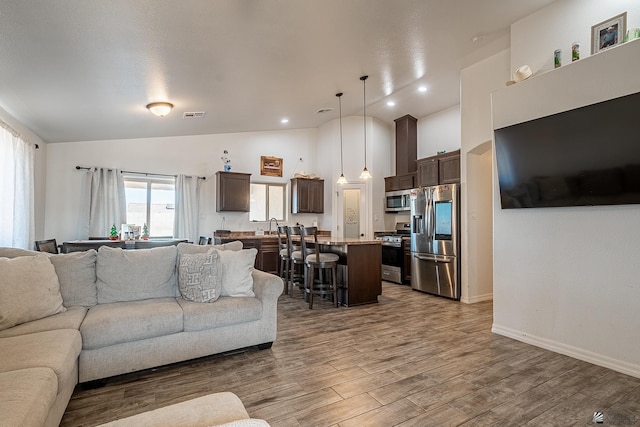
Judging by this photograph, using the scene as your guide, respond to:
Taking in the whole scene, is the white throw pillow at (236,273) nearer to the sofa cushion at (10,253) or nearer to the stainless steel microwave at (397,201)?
the sofa cushion at (10,253)

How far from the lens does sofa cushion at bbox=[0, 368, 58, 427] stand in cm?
114

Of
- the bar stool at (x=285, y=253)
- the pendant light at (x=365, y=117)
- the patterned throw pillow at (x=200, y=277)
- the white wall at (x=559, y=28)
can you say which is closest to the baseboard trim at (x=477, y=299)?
the pendant light at (x=365, y=117)

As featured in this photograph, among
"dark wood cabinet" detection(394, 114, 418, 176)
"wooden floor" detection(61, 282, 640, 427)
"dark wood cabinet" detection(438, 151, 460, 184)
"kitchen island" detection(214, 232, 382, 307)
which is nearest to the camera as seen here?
"wooden floor" detection(61, 282, 640, 427)

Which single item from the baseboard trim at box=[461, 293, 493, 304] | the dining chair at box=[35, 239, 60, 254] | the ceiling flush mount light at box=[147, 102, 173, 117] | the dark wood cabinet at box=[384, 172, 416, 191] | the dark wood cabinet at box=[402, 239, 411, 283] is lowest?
the baseboard trim at box=[461, 293, 493, 304]

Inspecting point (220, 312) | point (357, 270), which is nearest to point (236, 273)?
point (220, 312)

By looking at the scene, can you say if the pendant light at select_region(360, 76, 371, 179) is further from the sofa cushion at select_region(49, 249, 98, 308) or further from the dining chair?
the dining chair

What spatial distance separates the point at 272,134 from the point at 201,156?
172 cm

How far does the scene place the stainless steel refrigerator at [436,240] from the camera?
15.6ft

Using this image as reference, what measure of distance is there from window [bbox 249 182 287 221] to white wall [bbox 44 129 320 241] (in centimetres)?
16

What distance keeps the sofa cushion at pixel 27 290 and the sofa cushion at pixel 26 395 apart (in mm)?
848

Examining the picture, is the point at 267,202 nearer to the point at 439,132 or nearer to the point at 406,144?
the point at 406,144

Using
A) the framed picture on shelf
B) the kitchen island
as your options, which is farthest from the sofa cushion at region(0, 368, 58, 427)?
the framed picture on shelf

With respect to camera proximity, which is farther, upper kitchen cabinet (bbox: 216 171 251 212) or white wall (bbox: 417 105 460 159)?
upper kitchen cabinet (bbox: 216 171 251 212)

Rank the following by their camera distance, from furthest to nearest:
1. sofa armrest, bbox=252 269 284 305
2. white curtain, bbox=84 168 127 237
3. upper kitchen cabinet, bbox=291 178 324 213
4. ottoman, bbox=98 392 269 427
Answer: upper kitchen cabinet, bbox=291 178 324 213 → white curtain, bbox=84 168 127 237 → sofa armrest, bbox=252 269 284 305 → ottoman, bbox=98 392 269 427
